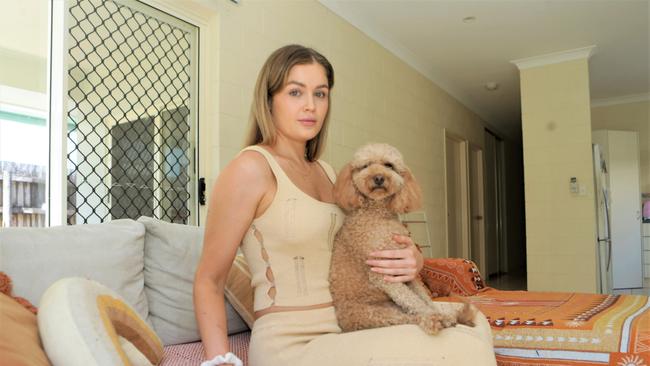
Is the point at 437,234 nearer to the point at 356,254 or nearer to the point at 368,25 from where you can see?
the point at 368,25

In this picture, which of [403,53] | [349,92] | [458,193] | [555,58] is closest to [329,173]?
[349,92]

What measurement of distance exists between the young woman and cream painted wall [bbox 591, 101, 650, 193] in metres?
6.99

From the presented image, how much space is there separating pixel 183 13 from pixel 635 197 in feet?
20.2

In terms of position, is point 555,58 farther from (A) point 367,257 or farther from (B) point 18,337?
(B) point 18,337

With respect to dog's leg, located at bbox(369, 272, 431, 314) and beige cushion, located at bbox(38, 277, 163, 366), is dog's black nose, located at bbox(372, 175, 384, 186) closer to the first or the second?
dog's leg, located at bbox(369, 272, 431, 314)

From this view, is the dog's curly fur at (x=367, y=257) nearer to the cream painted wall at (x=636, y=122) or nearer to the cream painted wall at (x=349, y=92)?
the cream painted wall at (x=349, y=92)

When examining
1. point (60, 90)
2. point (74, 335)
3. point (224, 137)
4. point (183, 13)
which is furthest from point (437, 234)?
point (74, 335)

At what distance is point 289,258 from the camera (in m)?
1.21

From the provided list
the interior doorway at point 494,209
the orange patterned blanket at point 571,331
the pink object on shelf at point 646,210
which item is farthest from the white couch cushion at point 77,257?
the pink object on shelf at point 646,210

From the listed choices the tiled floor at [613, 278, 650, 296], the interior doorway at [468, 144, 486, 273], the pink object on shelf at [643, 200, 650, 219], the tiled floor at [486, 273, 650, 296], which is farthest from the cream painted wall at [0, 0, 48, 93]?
the pink object on shelf at [643, 200, 650, 219]

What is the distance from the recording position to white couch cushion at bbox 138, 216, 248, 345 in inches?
63.7

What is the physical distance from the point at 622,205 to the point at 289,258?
6456 mm

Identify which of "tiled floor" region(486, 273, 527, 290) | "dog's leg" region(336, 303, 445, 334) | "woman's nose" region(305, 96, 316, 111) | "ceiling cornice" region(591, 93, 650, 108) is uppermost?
"ceiling cornice" region(591, 93, 650, 108)

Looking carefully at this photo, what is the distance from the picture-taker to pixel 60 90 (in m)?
2.18
